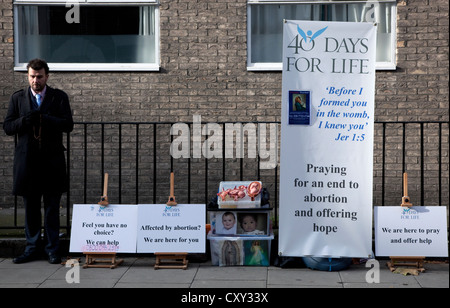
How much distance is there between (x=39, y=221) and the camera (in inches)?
253

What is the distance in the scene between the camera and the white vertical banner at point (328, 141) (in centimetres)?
585

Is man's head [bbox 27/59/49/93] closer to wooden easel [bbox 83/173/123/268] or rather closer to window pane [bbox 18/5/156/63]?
wooden easel [bbox 83/173/123/268]

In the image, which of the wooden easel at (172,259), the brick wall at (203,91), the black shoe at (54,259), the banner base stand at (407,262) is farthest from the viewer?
the brick wall at (203,91)

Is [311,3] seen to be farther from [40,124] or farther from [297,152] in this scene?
[40,124]

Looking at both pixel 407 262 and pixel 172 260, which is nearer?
pixel 407 262

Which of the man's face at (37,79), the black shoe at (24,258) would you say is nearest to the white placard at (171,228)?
the black shoe at (24,258)

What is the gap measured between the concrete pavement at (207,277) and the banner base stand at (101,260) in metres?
0.06

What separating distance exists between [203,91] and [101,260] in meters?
3.35

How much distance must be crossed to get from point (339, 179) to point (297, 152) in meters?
0.47

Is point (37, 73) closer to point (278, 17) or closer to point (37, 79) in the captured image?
point (37, 79)

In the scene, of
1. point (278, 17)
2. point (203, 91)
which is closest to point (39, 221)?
point (203, 91)

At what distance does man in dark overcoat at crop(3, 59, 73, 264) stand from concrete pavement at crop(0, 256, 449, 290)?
331mm

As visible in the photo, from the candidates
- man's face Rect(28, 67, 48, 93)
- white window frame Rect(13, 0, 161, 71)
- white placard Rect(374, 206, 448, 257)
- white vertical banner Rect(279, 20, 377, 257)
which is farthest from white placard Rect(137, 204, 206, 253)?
white window frame Rect(13, 0, 161, 71)

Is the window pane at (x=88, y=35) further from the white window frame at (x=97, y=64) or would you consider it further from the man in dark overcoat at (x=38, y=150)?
the man in dark overcoat at (x=38, y=150)
